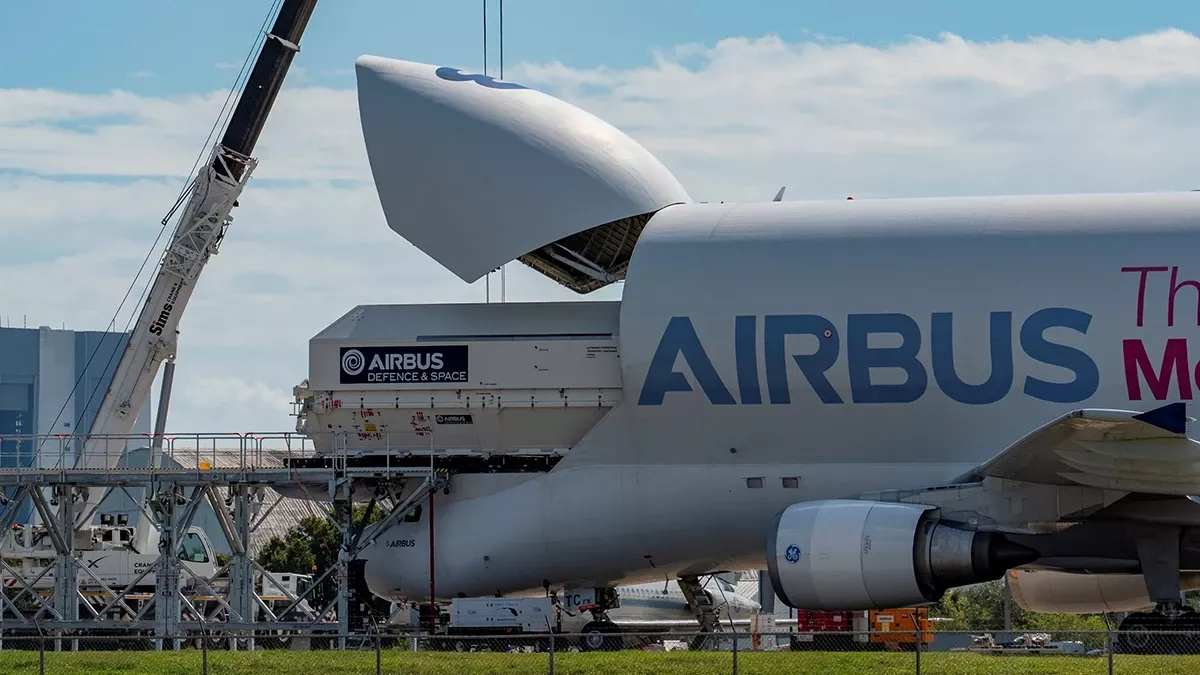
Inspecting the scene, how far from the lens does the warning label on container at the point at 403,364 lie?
31.5 m

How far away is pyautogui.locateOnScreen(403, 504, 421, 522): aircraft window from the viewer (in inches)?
1265

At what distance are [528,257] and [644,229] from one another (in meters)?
2.75

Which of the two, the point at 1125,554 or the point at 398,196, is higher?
the point at 398,196

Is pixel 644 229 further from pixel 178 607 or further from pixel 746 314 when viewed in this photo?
pixel 178 607

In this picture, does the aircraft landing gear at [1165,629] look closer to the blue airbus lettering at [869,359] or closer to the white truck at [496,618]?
the blue airbus lettering at [869,359]

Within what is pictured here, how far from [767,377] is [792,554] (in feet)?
10.7

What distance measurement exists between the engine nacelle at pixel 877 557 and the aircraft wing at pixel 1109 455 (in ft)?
4.15

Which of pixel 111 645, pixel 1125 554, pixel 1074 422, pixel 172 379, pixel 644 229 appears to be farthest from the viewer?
pixel 172 379

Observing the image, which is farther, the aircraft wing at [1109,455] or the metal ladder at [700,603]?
the metal ladder at [700,603]

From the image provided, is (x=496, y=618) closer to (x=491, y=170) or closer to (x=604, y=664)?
(x=604, y=664)

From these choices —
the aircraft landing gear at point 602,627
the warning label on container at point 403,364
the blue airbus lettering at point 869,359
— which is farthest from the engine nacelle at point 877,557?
the warning label on container at point 403,364

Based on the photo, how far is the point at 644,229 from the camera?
31.2 metres

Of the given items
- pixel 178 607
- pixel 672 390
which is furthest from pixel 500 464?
pixel 178 607

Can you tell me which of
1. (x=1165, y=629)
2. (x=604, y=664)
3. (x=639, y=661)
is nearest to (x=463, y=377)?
(x=639, y=661)
